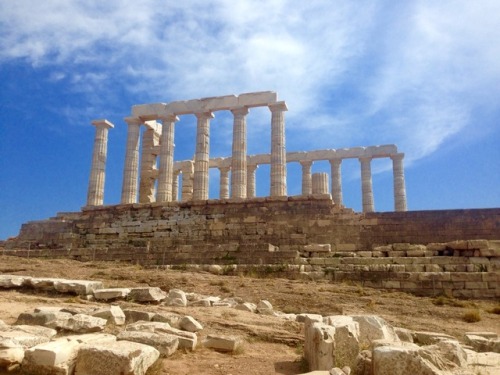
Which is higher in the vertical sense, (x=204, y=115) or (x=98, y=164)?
(x=204, y=115)

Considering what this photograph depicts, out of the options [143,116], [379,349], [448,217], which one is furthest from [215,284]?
[143,116]

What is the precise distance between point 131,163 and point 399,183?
759 inches

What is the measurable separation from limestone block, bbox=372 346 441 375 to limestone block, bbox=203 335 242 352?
98.6 inches

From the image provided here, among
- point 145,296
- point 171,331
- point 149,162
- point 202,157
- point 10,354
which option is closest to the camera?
point 10,354

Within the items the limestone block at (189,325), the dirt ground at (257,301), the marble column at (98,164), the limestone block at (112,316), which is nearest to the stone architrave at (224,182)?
the marble column at (98,164)

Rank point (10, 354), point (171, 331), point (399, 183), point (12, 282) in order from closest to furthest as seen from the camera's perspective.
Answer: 1. point (10, 354)
2. point (171, 331)
3. point (12, 282)
4. point (399, 183)

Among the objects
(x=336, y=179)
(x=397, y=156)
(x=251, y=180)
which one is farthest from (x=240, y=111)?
(x=397, y=156)

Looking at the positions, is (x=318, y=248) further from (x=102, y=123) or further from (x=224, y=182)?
(x=102, y=123)

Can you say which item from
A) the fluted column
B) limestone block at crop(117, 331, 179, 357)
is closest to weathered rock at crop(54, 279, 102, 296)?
limestone block at crop(117, 331, 179, 357)

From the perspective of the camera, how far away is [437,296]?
1324cm

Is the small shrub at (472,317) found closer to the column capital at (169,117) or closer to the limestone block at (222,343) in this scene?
the limestone block at (222,343)

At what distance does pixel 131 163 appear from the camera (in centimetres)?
3034

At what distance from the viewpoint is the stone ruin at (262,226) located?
1466cm

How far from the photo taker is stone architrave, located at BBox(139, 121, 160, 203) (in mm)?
31062
